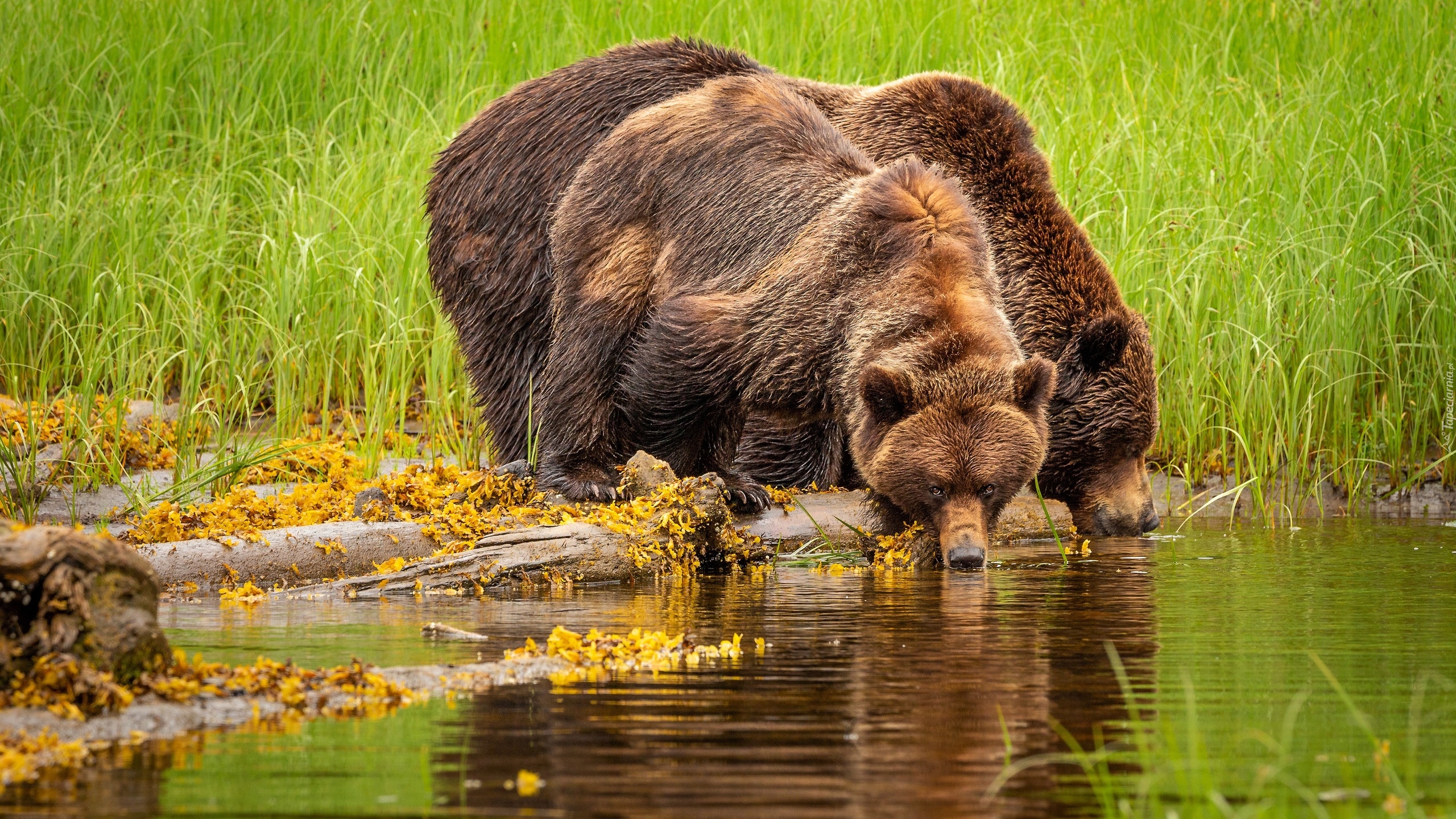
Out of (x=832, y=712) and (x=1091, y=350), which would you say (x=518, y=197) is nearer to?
(x=1091, y=350)

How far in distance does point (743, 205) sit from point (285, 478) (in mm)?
2843

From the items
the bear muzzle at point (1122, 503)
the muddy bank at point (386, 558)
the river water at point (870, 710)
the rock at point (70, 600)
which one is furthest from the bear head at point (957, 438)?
the rock at point (70, 600)

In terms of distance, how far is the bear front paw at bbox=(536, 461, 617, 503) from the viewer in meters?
8.00

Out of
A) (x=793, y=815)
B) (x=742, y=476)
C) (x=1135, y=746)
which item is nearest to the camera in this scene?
(x=793, y=815)

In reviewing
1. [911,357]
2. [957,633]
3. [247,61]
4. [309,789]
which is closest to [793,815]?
[309,789]

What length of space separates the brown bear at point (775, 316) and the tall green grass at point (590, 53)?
73.7 inches

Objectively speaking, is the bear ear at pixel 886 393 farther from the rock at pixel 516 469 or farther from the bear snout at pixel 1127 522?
the bear snout at pixel 1127 522

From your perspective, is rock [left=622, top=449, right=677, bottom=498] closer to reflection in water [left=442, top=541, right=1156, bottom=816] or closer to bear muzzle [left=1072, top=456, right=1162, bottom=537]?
reflection in water [left=442, top=541, right=1156, bottom=816]

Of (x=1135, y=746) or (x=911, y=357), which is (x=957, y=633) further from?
(x=911, y=357)

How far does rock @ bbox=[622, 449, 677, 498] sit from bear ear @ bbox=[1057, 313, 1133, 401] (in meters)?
2.26

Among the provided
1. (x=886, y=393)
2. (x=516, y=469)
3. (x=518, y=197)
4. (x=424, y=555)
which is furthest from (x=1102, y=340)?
(x=424, y=555)

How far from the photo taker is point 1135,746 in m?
3.61

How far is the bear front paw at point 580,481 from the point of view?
8000 millimetres

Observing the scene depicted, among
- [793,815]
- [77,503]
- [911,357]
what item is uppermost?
[911,357]
